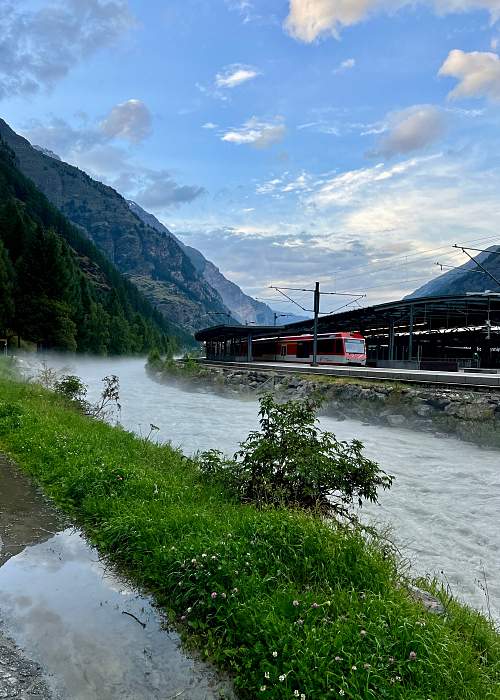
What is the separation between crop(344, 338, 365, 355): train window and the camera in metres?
43.3

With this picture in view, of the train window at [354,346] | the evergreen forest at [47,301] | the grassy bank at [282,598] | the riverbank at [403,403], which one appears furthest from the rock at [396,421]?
the evergreen forest at [47,301]

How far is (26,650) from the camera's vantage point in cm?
361

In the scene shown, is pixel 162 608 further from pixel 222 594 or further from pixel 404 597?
pixel 404 597

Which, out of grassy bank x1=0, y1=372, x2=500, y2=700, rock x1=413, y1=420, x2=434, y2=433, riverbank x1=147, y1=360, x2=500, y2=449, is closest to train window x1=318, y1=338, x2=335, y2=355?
riverbank x1=147, y1=360, x2=500, y2=449

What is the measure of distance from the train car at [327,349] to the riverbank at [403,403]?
1182 centimetres

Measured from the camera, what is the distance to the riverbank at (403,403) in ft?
57.7

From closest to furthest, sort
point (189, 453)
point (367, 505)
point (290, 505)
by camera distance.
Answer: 1. point (290, 505)
2. point (367, 505)
3. point (189, 453)

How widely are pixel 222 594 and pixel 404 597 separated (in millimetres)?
1656

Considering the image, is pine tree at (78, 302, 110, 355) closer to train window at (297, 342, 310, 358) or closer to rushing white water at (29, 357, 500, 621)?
train window at (297, 342, 310, 358)

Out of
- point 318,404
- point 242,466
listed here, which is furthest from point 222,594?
point 318,404

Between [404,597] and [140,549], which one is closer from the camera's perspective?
[404,597]

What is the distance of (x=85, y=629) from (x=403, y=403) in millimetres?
19473

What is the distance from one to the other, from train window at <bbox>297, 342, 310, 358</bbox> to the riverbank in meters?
14.7

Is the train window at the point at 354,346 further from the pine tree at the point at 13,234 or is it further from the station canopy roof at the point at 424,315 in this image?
the pine tree at the point at 13,234
